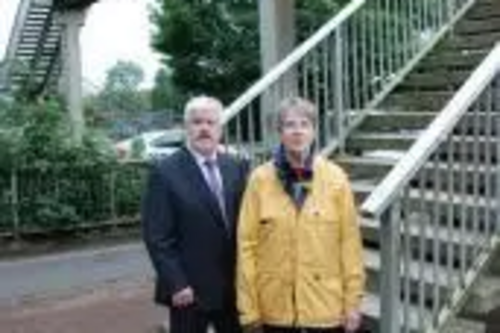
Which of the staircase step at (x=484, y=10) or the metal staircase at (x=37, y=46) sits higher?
the metal staircase at (x=37, y=46)

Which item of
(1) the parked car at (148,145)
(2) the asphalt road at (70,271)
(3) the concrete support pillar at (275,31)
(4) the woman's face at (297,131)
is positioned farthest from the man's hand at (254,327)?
(1) the parked car at (148,145)

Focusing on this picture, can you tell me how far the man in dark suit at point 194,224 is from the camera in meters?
4.66

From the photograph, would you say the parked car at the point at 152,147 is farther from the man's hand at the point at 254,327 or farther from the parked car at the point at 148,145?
the man's hand at the point at 254,327

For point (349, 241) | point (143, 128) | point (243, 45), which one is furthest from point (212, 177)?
point (143, 128)

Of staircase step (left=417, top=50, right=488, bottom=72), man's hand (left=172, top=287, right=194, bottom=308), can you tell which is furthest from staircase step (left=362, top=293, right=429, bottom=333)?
staircase step (left=417, top=50, right=488, bottom=72)

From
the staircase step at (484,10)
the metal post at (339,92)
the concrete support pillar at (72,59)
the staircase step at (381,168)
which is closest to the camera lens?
the staircase step at (381,168)

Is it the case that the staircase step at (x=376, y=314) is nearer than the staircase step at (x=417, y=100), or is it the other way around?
the staircase step at (x=376, y=314)

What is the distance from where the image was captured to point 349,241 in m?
4.43

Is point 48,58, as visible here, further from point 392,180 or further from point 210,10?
point 392,180

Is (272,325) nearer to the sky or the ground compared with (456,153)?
nearer to the ground

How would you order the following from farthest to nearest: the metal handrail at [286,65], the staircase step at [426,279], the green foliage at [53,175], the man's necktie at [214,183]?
the green foliage at [53,175] → the metal handrail at [286,65] → the staircase step at [426,279] → the man's necktie at [214,183]

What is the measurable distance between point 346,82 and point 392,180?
3.38 meters

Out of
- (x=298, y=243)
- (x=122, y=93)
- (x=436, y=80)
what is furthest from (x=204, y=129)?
(x=122, y=93)

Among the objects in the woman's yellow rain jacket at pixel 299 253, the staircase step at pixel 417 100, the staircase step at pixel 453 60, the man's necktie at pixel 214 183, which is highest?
the staircase step at pixel 453 60
